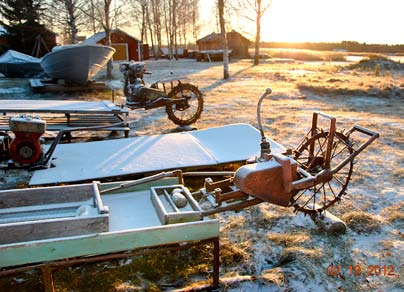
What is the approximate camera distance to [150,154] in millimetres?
6141

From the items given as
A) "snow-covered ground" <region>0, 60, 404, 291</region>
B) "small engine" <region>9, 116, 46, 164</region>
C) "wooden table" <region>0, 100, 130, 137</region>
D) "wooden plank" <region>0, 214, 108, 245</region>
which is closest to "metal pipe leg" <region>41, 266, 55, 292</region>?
"wooden plank" <region>0, 214, 108, 245</region>

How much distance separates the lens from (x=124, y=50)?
140 feet

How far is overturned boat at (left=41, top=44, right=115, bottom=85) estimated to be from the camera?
14.8 metres

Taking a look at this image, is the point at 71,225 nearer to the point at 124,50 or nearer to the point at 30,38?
the point at 30,38

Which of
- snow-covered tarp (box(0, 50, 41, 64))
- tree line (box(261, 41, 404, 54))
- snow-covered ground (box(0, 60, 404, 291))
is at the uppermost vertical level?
tree line (box(261, 41, 404, 54))

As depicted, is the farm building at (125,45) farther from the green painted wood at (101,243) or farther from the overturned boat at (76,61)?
the green painted wood at (101,243)

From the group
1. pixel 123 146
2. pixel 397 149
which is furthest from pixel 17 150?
pixel 397 149

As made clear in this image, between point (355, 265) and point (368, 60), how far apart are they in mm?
28190

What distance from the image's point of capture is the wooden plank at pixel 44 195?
3654 mm

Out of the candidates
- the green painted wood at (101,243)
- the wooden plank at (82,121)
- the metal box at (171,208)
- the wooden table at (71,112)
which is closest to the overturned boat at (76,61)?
the wooden table at (71,112)

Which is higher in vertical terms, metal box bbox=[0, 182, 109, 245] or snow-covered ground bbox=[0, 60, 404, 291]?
metal box bbox=[0, 182, 109, 245]

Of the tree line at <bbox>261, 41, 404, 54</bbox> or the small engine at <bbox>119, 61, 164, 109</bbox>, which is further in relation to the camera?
the tree line at <bbox>261, 41, 404, 54</bbox>

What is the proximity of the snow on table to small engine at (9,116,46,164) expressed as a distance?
296 mm
